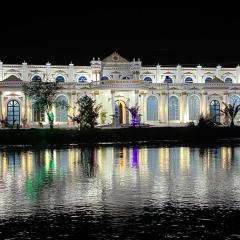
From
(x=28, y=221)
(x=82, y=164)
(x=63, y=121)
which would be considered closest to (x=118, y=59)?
(x=63, y=121)

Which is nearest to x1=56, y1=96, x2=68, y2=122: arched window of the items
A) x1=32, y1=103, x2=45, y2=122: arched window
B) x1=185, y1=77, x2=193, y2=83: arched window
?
x1=32, y1=103, x2=45, y2=122: arched window

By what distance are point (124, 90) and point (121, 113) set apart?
4.63 meters

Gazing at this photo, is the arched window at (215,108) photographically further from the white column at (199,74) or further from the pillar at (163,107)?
the pillar at (163,107)

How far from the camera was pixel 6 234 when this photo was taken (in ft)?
47.3

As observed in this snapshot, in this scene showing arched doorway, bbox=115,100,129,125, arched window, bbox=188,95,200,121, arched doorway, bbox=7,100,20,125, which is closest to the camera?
arched doorway, bbox=7,100,20,125

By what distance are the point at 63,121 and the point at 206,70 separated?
2494 centimetres

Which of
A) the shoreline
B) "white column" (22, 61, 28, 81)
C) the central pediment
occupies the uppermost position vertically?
the central pediment

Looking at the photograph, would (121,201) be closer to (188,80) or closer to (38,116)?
(38,116)

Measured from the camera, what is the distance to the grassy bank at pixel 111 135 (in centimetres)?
5438

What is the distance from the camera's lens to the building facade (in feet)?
279

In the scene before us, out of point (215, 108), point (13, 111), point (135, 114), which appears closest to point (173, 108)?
point (215, 108)

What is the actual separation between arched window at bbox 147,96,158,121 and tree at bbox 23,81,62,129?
14.9 metres

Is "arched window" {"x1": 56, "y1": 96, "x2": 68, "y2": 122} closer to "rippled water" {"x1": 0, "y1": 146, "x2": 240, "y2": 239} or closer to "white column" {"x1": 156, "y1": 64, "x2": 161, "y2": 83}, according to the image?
"white column" {"x1": 156, "y1": 64, "x2": 161, "y2": 83}

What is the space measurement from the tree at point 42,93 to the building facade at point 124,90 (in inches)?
181
